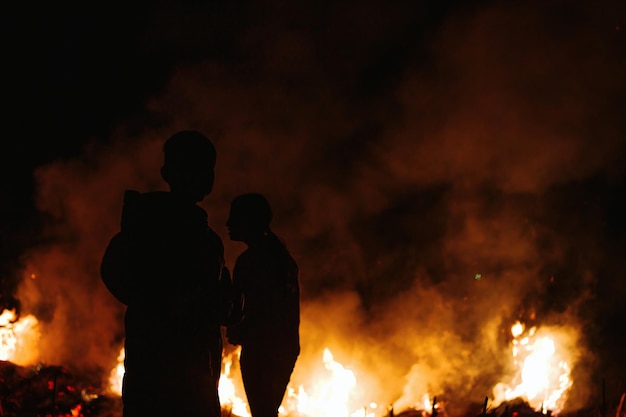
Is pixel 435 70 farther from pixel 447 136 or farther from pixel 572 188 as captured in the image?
pixel 572 188

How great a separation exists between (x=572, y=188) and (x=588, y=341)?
7.76 feet

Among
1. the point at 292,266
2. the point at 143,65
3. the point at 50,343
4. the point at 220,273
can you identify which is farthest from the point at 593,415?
the point at 143,65

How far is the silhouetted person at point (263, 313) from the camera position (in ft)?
12.4

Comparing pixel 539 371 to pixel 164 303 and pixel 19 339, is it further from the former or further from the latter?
pixel 164 303

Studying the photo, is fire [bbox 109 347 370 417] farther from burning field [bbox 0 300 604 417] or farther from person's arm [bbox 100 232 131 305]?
person's arm [bbox 100 232 131 305]

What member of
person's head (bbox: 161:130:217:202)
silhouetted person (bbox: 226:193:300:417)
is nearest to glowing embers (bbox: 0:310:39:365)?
silhouetted person (bbox: 226:193:300:417)

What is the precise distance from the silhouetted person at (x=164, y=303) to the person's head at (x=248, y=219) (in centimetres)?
194

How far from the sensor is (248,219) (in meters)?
3.91

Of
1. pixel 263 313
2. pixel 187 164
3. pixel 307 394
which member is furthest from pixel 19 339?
pixel 187 164

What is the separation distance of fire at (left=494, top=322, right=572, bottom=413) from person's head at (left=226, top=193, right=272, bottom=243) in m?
4.74

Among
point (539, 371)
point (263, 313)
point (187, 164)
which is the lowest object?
point (187, 164)

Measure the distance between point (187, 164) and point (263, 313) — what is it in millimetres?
2009

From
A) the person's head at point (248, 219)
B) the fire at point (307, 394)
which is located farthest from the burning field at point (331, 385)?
the person's head at point (248, 219)

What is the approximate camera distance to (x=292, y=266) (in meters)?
3.99
